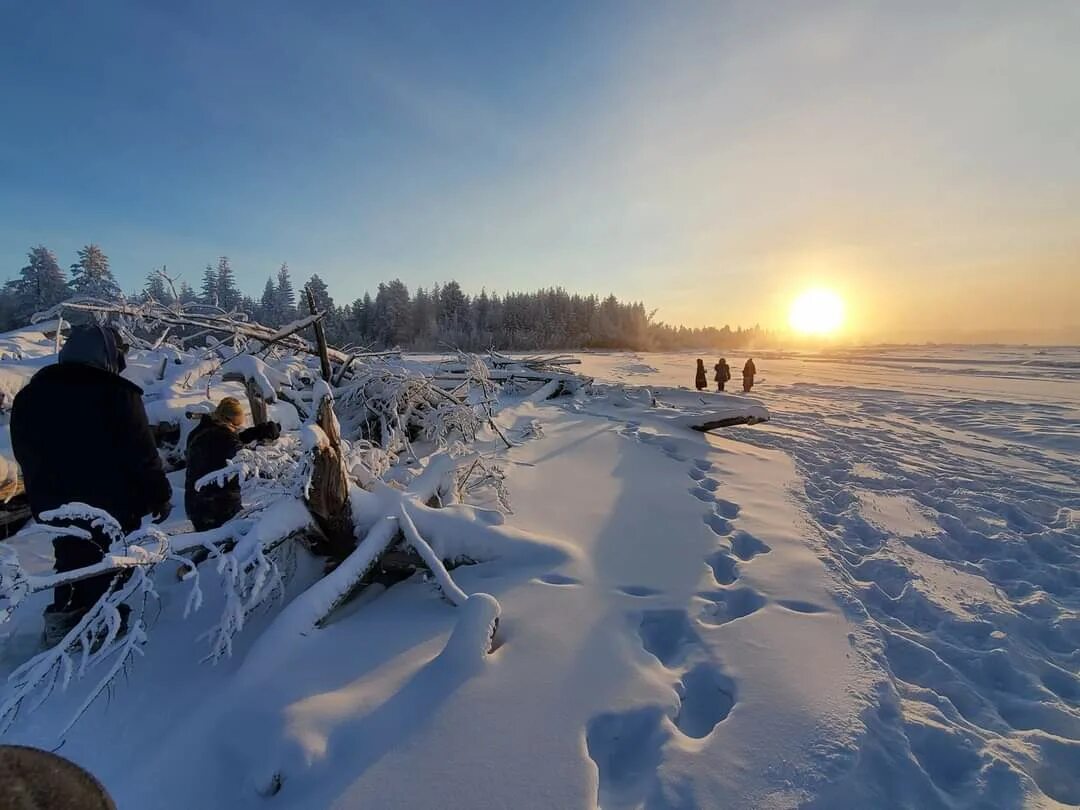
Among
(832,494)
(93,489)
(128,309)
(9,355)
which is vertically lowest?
(832,494)

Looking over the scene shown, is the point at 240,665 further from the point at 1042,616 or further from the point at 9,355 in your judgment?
the point at 9,355

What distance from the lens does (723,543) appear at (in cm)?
429

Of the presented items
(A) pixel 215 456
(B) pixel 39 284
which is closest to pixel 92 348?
(A) pixel 215 456

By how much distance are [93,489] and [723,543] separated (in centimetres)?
484

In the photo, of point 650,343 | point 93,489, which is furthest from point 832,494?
point 650,343

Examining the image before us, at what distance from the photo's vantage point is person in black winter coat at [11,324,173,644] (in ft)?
9.65

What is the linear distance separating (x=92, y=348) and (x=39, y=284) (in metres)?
48.9

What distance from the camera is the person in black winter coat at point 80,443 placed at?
9.65 ft

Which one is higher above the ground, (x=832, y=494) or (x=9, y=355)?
(x=9, y=355)

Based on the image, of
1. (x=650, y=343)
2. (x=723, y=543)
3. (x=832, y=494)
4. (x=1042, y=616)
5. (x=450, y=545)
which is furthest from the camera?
(x=650, y=343)

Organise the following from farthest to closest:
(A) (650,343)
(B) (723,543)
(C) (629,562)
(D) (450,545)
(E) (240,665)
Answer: (A) (650,343) → (B) (723,543) → (C) (629,562) → (D) (450,545) → (E) (240,665)

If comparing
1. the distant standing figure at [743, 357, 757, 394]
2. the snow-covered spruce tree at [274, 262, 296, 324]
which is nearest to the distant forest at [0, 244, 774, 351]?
the snow-covered spruce tree at [274, 262, 296, 324]

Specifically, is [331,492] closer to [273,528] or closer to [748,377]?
[273,528]

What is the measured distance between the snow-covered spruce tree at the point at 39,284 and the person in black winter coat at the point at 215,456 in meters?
46.1
